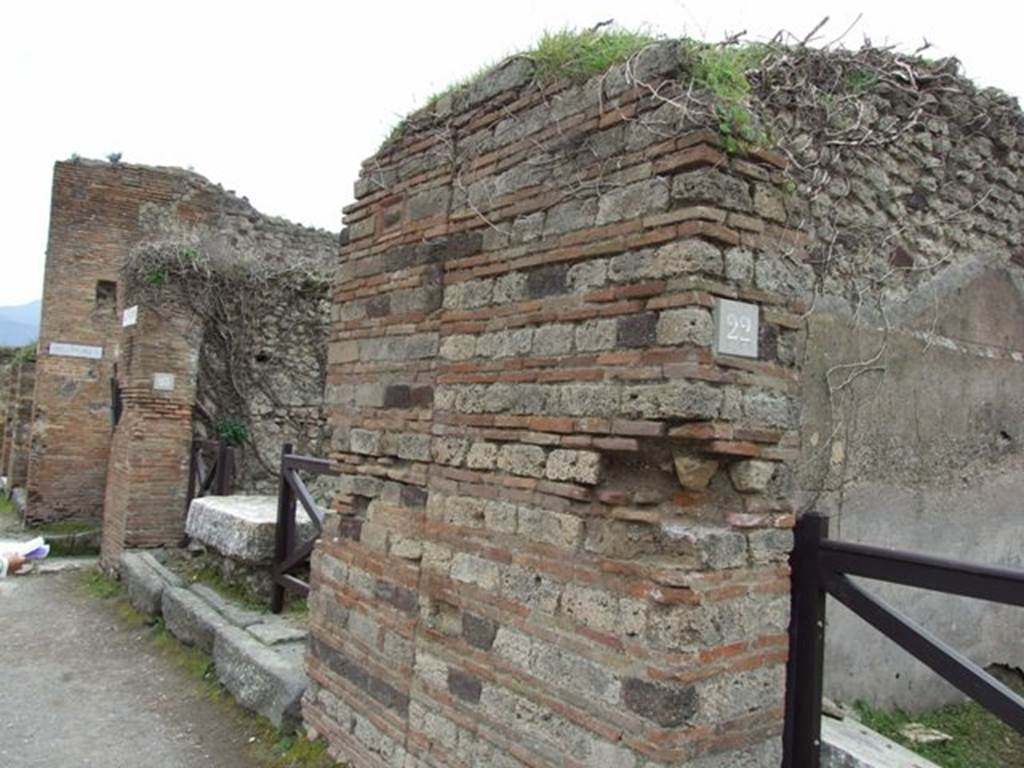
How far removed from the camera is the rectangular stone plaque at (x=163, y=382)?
8.47 meters

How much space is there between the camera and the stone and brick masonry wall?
2459 mm

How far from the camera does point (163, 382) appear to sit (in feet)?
27.9

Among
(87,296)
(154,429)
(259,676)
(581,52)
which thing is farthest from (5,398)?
(581,52)

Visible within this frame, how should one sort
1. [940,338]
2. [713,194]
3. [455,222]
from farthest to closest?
[940,338] < [455,222] < [713,194]

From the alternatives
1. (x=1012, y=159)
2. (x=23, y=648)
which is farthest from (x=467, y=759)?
(x=23, y=648)

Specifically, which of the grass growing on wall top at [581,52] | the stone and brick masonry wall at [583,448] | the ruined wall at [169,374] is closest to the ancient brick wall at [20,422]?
the ruined wall at [169,374]

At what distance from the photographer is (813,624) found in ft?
9.39

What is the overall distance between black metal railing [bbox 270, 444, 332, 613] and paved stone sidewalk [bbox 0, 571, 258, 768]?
0.91m

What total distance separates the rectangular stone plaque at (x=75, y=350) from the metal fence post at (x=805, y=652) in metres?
12.0

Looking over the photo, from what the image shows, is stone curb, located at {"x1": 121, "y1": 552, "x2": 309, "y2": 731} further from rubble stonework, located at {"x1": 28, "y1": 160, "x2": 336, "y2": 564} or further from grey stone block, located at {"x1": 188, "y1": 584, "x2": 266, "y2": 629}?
rubble stonework, located at {"x1": 28, "y1": 160, "x2": 336, "y2": 564}

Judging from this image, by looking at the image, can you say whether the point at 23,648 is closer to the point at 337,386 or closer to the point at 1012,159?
the point at 337,386

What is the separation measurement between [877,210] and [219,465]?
665cm

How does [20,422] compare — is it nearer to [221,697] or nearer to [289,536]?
[289,536]

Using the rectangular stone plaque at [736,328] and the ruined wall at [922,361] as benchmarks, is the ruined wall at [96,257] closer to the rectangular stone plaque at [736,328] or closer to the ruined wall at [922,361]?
the ruined wall at [922,361]
